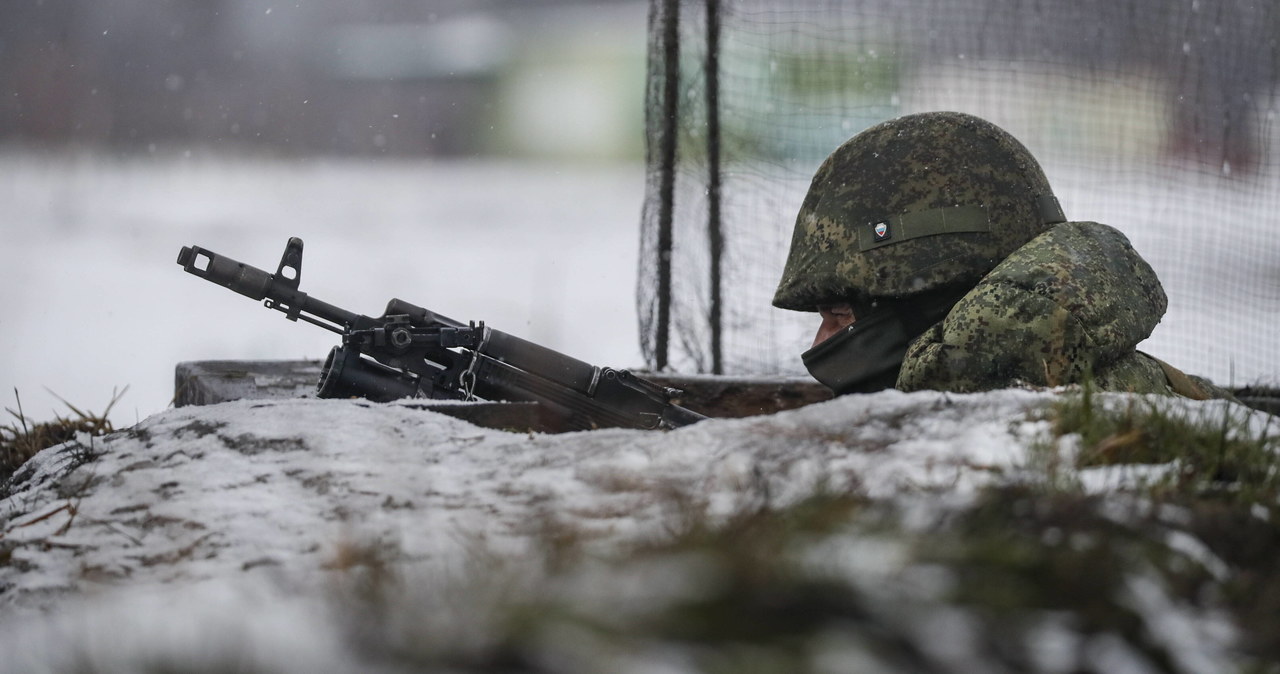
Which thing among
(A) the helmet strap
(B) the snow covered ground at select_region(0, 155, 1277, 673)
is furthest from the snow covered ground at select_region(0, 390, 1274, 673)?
Answer: (A) the helmet strap

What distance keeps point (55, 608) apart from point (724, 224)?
4416mm

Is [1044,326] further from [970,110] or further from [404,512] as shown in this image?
[970,110]

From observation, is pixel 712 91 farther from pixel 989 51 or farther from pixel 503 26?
pixel 503 26

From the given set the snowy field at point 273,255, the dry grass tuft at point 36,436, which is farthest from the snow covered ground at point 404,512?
the snowy field at point 273,255

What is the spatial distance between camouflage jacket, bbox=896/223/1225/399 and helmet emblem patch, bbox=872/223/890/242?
0.37m

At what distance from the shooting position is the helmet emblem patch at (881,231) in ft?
10.8

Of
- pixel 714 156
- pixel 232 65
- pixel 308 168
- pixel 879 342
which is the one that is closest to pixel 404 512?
pixel 879 342

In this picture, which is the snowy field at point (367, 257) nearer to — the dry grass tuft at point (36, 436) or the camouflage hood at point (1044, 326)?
the dry grass tuft at point (36, 436)

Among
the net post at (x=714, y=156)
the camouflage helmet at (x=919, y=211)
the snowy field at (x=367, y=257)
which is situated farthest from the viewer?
the snowy field at (x=367, y=257)

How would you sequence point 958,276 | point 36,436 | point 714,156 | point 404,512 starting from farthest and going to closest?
point 714,156 < point 36,436 < point 958,276 < point 404,512

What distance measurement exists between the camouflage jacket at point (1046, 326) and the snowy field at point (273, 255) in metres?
4.46

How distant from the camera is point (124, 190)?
12.5m

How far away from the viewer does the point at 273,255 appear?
959 centimetres

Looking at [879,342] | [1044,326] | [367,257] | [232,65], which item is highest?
[232,65]
